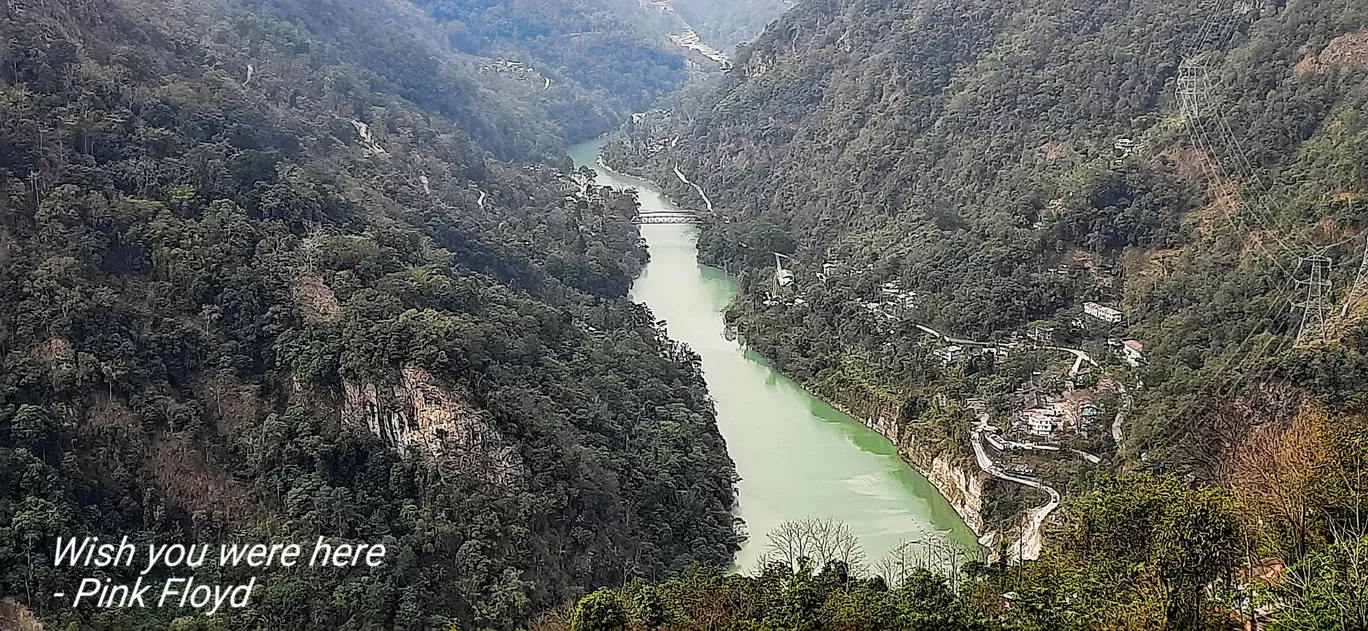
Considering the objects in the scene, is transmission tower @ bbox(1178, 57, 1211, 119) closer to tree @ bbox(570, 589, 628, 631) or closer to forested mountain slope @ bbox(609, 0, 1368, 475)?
forested mountain slope @ bbox(609, 0, 1368, 475)

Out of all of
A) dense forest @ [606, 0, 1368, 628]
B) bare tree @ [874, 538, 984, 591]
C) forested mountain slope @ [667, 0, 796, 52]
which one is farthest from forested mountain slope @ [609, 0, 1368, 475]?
forested mountain slope @ [667, 0, 796, 52]

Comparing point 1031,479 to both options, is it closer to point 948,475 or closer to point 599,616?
point 948,475

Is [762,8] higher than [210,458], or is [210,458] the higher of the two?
[762,8]

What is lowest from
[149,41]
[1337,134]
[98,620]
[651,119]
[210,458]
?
[98,620]

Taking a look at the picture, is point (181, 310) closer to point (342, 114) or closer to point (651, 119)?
point (342, 114)

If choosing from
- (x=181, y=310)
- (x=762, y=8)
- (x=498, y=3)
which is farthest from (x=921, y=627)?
(x=762, y=8)

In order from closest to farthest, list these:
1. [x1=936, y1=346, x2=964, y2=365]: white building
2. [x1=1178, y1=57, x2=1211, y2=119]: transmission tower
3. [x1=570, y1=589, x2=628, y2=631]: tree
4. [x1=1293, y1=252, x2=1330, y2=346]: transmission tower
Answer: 1. [x1=570, y1=589, x2=628, y2=631]: tree
2. [x1=1293, y1=252, x2=1330, y2=346]: transmission tower
3. [x1=936, y1=346, x2=964, y2=365]: white building
4. [x1=1178, y1=57, x2=1211, y2=119]: transmission tower
